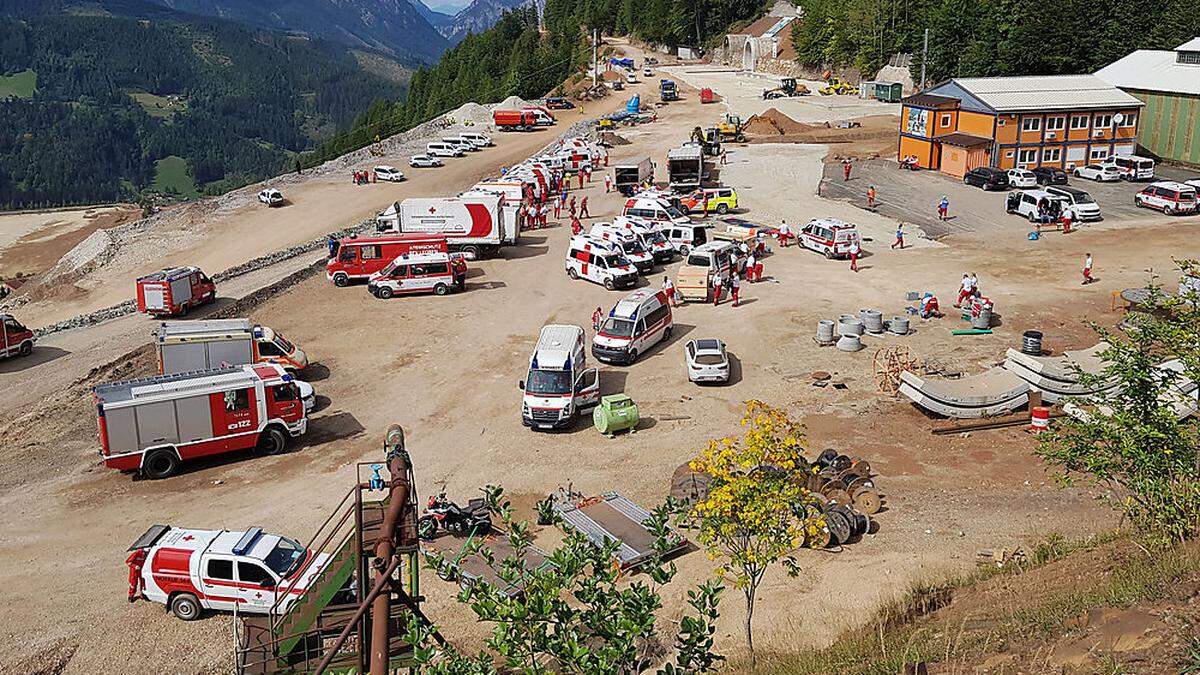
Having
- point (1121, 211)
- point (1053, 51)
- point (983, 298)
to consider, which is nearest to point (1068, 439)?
point (983, 298)

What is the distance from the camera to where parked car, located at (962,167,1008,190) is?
53969 mm

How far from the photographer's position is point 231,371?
25547 millimetres

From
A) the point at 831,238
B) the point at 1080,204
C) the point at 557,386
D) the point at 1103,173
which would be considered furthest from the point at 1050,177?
the point at 557,386

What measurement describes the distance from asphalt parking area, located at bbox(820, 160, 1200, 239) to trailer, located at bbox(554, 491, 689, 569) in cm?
2998

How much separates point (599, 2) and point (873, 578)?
157 m

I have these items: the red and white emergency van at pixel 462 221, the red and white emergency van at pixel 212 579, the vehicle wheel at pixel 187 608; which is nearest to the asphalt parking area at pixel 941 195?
the red and white emergency van at pixel 462 221

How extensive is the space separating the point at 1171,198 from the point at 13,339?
50764mm

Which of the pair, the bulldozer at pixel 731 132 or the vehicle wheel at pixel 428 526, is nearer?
the vehicle wheel at pixel 428 526

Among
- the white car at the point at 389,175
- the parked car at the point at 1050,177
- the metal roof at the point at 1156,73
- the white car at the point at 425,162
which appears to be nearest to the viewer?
the parked car at the point at 1050,177

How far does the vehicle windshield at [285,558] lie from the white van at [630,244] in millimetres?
24148

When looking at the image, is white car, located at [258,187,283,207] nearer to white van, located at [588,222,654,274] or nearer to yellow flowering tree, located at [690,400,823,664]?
white van, located at [588,222,654,274]

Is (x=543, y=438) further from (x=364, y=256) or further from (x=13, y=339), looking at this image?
(x=13, y=339)

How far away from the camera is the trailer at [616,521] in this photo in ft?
62.0

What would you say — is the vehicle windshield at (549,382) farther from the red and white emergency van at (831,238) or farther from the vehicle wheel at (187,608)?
the red and white emergency van at (831,238)
